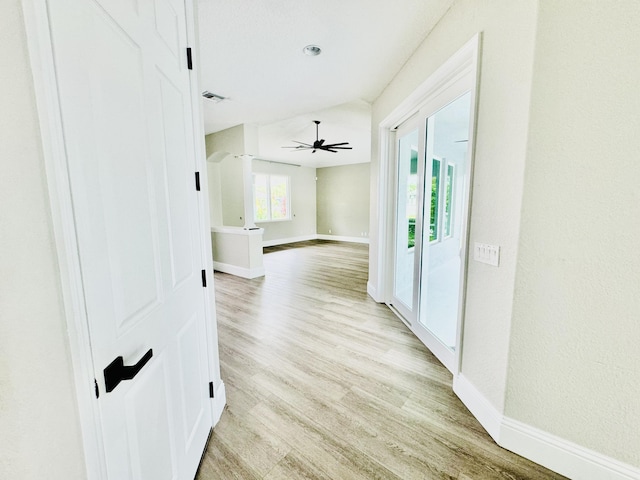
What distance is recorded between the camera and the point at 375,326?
9.73 ft

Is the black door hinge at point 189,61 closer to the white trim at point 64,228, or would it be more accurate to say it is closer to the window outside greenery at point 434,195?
the white trim at point 64,228

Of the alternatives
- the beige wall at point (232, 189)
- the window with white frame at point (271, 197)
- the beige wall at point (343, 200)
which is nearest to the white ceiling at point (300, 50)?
the beige wall at point (232, 189)

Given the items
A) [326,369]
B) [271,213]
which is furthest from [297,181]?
[326,369]

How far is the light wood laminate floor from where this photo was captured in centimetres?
139

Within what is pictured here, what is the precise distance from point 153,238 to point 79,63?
0.54 meters

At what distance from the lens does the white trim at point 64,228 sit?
0.54 m

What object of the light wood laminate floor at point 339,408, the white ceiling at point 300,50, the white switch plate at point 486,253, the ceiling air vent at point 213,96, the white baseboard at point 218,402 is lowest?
the light wood laminate floor at point 339,408

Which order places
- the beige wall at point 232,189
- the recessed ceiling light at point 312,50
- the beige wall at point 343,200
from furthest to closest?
the beige wall at point 343,200 → the beige wall at point 232,189 → the recessed ceiling light at point 312,50

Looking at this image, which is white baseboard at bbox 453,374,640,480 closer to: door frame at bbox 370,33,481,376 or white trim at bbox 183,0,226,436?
door frame at bbox 370,33,481,376

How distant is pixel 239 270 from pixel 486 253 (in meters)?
4.29

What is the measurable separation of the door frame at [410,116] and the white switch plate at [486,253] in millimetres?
93

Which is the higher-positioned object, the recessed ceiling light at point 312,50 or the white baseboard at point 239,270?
the recessed ceiling light at point 312,50

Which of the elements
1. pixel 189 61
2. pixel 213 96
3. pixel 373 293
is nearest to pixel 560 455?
pixel 373 293

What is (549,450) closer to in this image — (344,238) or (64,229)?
(64,229)
